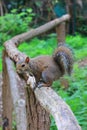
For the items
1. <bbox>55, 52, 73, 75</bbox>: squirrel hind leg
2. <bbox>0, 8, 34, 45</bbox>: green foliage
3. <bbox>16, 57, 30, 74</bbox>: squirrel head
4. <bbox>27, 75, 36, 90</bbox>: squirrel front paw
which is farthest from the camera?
<bbox>0, 8, 34, 45</bbox>: green foliage

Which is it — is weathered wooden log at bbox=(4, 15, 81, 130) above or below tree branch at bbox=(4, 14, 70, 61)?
below

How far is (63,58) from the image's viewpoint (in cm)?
255

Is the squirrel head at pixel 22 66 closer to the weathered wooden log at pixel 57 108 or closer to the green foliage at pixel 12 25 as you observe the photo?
the weathered wooden log at pixel 57 108

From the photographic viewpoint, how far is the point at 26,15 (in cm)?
938

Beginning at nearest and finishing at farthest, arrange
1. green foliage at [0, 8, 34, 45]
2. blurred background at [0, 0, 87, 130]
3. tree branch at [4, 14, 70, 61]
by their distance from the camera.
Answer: tree branch at [4, 14, 70, 61]
blurred background at [0, 0, 87, 130]
green foliage at [0, 8, 34, 45]

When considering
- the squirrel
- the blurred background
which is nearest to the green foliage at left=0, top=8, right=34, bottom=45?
the blurred background

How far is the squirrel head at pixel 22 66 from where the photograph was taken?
236 centimetres

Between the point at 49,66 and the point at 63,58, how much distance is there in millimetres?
102

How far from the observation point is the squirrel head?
2361 millimetres

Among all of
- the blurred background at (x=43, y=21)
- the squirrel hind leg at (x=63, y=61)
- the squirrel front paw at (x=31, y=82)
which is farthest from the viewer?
the blurred background at (x=43, y=21)

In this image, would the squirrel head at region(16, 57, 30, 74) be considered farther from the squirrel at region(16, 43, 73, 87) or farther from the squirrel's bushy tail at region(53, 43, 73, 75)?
the squirrel's bushy tail at region(53, 43, 73, 75)

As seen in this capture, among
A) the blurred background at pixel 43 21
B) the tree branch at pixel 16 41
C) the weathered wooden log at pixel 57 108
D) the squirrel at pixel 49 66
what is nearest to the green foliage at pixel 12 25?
the blurred background at pixel 43 21

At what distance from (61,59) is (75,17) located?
6.81 metres

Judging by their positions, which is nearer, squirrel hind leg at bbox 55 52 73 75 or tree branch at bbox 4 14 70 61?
squirrel hind leg at bbox 55 52 73 75
